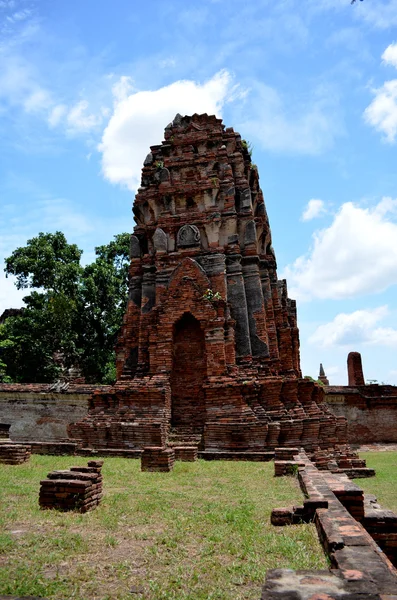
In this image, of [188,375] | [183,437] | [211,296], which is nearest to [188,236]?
[211,296]

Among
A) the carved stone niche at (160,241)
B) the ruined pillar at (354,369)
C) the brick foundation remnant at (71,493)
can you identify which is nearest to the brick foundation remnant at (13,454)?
the brick foundation remnant at (71,493)

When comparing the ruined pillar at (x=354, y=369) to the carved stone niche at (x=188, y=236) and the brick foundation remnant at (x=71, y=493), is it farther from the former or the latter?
the brick foundation remnant at (x=71, y=493)

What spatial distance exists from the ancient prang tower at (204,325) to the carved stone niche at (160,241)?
0.11ft

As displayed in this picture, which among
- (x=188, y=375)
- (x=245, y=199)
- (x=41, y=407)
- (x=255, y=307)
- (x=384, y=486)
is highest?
(x=245, y=199)

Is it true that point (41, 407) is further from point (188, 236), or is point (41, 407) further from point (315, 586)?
point (315, 586)

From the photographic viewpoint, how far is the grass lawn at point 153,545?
11.4 feet

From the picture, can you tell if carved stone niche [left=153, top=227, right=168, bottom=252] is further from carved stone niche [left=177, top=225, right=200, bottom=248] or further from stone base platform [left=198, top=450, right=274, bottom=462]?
stone base platform [left=198, top=450, right=274, bottom=462]

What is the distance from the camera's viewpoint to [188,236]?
15906 mm

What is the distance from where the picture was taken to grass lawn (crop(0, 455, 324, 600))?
3.47 metres

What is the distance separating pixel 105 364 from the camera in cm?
2819

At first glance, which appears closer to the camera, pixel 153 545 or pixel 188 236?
pixel 153 545

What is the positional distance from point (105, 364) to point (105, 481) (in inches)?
792

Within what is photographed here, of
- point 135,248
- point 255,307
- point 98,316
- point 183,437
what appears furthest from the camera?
point 98,316

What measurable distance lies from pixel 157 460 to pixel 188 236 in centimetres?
819
